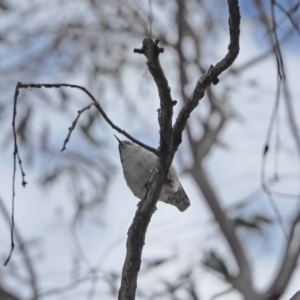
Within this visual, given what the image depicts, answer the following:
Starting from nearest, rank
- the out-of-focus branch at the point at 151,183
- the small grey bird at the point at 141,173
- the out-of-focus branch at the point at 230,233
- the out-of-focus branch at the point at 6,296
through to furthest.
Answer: the out-of-focus branch at the point at 151,183
the small grey bird at the point at 141,173
the out-of-focus branch at the point at 6,296
the out-of-focus branch at the point at 230,233

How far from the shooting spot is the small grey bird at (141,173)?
3658 mm

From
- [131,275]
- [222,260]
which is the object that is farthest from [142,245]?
[222,260]

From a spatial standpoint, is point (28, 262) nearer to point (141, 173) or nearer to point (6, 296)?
point (6, 296)

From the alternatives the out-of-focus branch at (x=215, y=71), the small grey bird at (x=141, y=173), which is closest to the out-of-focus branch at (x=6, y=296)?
the small grey bird at (x=141, y=173)

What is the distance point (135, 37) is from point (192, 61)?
29.0 inches

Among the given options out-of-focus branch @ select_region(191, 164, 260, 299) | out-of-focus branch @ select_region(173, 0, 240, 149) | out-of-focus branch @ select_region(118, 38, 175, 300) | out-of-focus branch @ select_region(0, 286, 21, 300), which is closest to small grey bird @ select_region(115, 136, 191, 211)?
out-of-focus branch @ select_region(118, 38, 175, 300)

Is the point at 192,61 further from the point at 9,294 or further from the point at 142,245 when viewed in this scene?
the point at 142,245

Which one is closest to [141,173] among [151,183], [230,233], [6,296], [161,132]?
[151,183]

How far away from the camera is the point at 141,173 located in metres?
3.70

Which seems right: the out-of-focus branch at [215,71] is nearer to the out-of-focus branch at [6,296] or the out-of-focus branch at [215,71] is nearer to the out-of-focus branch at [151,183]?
the out-of-focus branch at [151,183]

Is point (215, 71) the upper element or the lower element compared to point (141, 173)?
lower

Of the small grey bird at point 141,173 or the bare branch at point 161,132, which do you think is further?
the small grey bird at point 141,173

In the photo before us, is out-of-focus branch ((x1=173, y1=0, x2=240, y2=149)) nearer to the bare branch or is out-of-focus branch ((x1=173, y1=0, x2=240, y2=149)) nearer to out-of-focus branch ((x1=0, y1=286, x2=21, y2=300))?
the bare branch

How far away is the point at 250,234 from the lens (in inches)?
253
